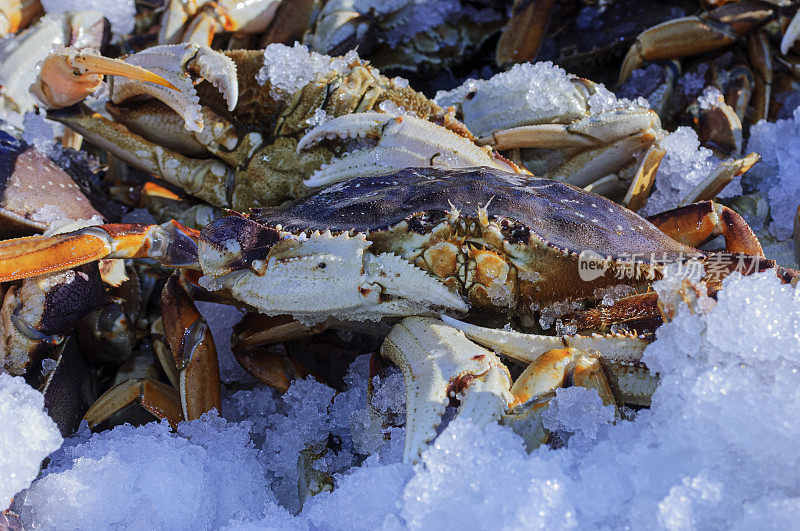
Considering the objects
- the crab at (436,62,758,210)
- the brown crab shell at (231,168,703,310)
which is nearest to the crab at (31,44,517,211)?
the crab at (436,62,758,210)

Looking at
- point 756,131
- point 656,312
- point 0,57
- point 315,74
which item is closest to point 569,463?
point 656,312

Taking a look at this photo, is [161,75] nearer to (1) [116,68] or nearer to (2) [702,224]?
(1) [116,68]

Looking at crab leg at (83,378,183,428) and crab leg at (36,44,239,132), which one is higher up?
crab leg at (36,44,239,132)

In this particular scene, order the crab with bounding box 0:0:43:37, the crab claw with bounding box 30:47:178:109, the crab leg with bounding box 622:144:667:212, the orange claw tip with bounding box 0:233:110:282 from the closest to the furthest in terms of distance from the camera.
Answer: the orange claw tip with bounding box 0:233:110:282 → the crab claw with bounding box 30:47:178:109 → the crab leg with bounding box 622:144:667:212 → the crab with bounding box 0:0:43:37

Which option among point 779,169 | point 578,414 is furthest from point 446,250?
point 779,169

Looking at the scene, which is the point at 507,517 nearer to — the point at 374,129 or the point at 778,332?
the point at 778,332

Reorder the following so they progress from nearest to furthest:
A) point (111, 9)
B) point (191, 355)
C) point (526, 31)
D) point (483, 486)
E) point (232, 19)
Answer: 1. point (483, 486)
2. point (191, 355)
3. point (232, 19)
4. point (526, 31)
5. point (111, 9)

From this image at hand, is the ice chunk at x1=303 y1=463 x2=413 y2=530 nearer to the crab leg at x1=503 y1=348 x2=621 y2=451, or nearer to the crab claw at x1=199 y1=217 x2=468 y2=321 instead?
the crab leg at x1=503 y1=348 x2=621 y2=451
